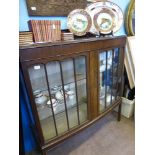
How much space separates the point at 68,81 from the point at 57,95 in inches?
6.1

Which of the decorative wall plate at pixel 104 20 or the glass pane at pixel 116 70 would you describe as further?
the glass pane at pixel 116 70

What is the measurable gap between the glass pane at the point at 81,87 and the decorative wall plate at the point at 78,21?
247mm

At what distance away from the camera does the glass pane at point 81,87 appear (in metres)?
1.22

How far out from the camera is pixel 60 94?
4.02 ft

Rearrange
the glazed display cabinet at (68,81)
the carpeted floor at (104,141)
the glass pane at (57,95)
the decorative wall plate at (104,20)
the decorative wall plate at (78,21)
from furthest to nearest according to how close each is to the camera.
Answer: the carpeted floor at (104,141) < the decorative wall plate at (104,20) < the decorative wall plate at (78,21) < the glass pane at (57,95) < the glazed display cabinet at (68,81)

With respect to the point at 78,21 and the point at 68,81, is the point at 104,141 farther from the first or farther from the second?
the point at 78,21

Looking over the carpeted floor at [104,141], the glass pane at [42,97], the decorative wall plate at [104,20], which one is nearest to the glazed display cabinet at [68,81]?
the glass pane at [42,97]

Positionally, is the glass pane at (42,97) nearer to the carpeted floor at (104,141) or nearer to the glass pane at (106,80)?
the carpeted floor at (104,141)

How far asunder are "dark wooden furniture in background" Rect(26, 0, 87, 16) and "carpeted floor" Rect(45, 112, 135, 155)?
131 centimetres

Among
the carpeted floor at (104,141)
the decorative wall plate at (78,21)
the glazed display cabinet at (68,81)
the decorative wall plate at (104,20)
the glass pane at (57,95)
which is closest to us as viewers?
the glazed display cabinet at (68,81)

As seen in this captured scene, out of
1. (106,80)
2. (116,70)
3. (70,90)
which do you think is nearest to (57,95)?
(70,90)

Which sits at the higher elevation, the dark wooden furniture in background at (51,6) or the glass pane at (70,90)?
the dark wooden furniture in background at (51,6)
